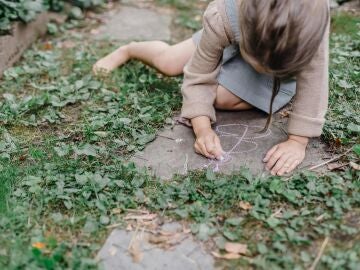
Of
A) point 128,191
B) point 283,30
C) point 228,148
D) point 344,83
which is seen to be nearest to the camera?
point 283,30

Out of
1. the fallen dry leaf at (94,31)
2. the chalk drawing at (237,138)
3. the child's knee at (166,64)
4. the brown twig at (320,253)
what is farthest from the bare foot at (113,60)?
the brown twig at (320,253)

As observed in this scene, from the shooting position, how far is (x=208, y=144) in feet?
7.89

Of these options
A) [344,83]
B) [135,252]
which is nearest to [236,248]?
[135,252]

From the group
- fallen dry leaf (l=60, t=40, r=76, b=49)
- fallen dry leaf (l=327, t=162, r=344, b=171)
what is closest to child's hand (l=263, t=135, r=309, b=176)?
fallen dry leaf (l=327, t=162, r=344, b=171)

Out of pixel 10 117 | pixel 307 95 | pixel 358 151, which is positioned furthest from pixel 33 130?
pixel 358 151

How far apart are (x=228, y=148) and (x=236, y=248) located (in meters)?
0.64

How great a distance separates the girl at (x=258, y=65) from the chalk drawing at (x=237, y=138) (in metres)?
0.04

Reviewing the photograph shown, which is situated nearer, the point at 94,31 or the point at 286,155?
the point at 286,155

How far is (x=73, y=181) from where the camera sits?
2.27 metres

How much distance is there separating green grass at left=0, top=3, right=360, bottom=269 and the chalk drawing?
0.12 metres

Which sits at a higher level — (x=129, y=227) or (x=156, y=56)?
(x=156, y=56)

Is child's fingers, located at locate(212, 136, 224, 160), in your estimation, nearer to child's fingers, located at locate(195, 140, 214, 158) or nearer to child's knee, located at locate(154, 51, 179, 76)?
child's fingers, located at locate(195, 140, 214, 158)

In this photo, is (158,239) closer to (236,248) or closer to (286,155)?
(236,248)

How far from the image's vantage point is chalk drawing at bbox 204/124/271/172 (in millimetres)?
2379
